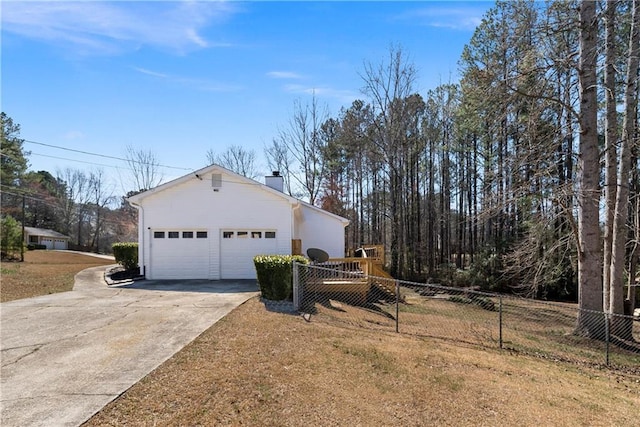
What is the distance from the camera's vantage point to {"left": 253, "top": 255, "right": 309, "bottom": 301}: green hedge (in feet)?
30.0

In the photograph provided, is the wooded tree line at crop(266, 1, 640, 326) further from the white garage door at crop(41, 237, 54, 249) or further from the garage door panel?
the white garage door at crop(41, 237, 54, 249)

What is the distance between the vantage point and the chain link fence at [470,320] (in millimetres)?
7324

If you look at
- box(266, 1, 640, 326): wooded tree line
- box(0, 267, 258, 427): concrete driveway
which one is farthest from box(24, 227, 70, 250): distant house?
box(0, 267, 258, 427): concrete driveway

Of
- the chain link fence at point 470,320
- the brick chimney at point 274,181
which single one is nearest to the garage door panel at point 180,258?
the brick chimney at point 274,181

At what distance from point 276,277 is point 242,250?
17.4ft

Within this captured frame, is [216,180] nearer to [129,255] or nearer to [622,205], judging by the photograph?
[129,255]

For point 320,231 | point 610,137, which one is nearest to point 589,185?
point 610,137

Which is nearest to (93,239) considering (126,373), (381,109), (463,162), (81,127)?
(81,127)

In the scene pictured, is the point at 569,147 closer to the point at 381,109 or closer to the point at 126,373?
the point at 381,109

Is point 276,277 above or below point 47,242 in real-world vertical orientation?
above

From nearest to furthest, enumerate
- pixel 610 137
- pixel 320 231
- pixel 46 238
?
pixel 610 137 < pixel 320 231 < pixel 46 238

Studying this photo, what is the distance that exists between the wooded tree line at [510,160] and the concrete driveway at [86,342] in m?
7.29

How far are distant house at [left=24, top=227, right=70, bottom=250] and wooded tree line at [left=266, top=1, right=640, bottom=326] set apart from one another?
29.8m

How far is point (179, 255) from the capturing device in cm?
1388
